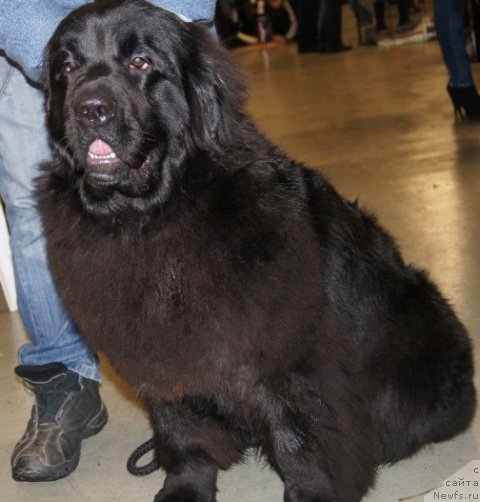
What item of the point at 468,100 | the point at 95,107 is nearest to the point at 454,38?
the point at 468,100

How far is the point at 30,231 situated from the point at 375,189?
2.79 m

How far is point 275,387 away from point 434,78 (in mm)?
6928

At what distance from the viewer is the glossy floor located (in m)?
2.63

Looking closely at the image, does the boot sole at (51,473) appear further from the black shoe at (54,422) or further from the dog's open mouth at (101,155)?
the dog's open mouth at (101,155)

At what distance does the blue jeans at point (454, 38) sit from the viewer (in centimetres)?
629

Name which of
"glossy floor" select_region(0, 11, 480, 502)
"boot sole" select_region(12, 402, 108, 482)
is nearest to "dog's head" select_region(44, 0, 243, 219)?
"glossy floor" select_region(0, 11, 480, 502)

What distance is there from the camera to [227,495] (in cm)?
257

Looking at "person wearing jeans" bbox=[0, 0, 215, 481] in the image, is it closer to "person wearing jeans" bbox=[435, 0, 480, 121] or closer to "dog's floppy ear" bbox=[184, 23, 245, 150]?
"dog's floppy ear" bbox=[184, 23, 245, 150]

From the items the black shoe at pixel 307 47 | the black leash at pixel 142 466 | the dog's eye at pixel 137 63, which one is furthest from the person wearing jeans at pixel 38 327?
the black shoe at pixel 307 47

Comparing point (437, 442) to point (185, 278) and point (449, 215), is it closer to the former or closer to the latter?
point (185, 278)

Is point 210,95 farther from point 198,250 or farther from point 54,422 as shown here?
point 54,422

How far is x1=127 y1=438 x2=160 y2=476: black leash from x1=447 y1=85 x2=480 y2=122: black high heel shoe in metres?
4.49

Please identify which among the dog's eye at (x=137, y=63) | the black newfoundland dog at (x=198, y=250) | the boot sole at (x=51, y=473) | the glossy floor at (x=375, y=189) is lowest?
the glossy floor at (x=375, y=189)

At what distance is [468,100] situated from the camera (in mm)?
6375
